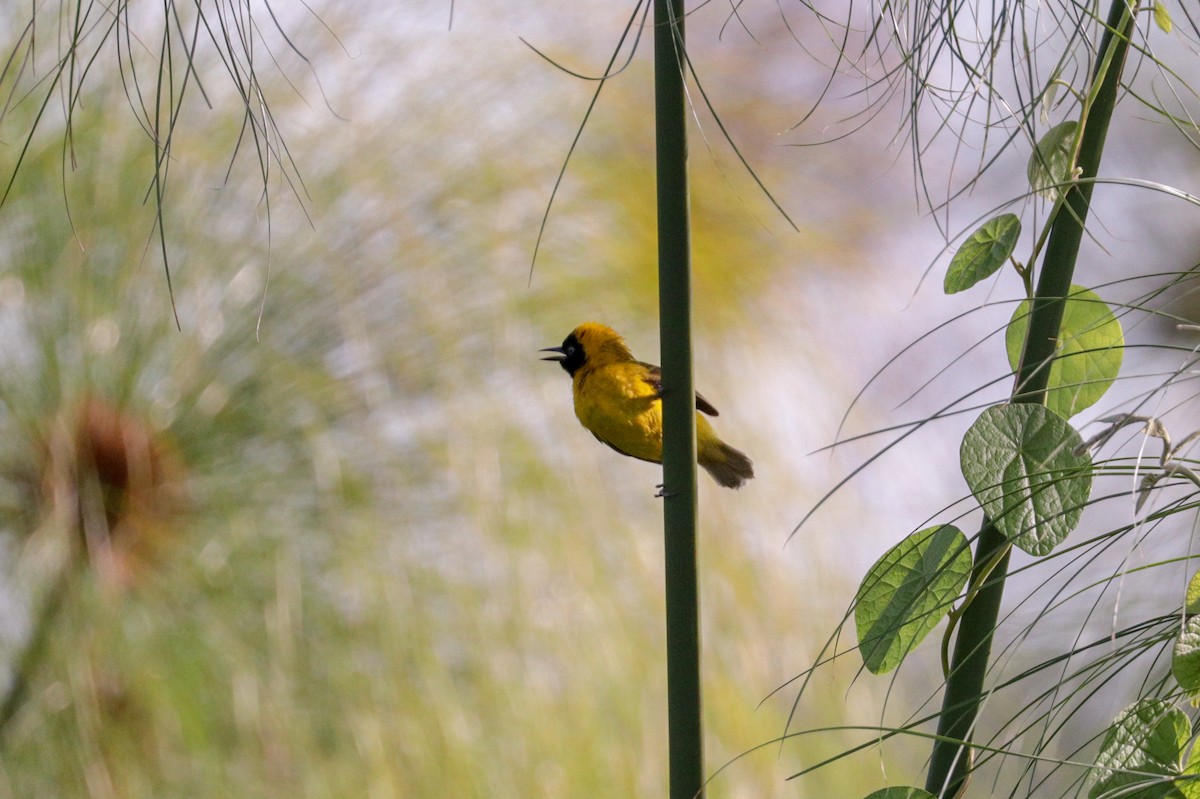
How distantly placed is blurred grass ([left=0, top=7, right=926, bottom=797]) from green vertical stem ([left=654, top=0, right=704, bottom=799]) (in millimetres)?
1117

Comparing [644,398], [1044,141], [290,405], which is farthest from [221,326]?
[1044,141]

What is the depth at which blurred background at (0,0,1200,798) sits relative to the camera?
1311 mm

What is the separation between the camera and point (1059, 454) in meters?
0.25

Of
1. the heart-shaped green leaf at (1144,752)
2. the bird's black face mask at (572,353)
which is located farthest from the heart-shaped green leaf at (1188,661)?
the bird's black face mask at (572,353)

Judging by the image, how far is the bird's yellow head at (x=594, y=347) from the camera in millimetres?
878

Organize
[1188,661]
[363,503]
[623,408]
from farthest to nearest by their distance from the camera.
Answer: [363,503]
[623,408]
[1188,661]

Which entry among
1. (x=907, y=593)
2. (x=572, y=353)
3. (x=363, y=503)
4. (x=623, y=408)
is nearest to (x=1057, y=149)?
(x=907, y=593)

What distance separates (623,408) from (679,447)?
22.7 inches

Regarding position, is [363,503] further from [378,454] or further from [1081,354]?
[1081,354]

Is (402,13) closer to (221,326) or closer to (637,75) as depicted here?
(637,75)

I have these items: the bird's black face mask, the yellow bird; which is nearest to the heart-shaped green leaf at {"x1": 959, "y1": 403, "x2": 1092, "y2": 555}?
the yellow bird

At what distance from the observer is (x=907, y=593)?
0.88 ft

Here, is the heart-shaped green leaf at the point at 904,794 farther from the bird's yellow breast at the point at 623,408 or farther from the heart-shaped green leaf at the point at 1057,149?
the bird's yellow breast at the point at 623,408

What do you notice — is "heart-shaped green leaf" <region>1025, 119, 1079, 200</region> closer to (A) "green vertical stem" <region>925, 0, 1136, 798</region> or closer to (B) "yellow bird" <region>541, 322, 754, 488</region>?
(A) "green vertical stem" <region>925, 0, 1136, 798</region>
